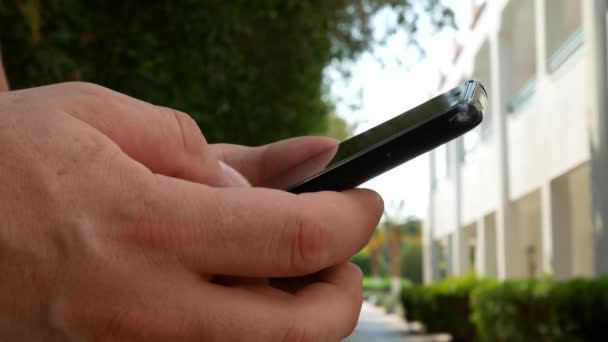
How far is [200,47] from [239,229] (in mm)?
6634

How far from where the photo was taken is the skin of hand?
0.68 metres

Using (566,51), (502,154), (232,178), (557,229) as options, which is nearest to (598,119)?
(566,51)

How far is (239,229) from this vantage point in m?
0.71

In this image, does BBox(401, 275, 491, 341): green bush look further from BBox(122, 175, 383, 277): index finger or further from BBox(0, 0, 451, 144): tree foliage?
BBox(122, 175, 383, 277): index finger

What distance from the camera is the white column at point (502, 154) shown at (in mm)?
17766

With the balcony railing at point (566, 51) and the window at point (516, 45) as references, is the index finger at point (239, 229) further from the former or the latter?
the window at point (516, 45)

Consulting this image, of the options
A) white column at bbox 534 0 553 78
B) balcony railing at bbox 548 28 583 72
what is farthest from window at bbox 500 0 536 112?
balcony railing at bbox 548 28 583 72

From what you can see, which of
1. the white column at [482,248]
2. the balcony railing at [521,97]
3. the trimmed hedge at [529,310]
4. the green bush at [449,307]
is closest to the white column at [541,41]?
the balcony railing at [521,97]

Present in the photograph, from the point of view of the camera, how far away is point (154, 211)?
0.70m

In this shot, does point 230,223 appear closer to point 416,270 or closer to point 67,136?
point 67,136

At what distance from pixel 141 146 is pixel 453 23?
9.25m

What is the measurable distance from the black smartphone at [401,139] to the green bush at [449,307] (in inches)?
570

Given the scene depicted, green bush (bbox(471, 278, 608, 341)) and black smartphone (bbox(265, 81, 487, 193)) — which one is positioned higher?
green bush (bbox(471, 278, 608, 341))

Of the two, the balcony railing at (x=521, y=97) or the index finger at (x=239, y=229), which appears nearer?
the index finger at (x=239, y=229)
